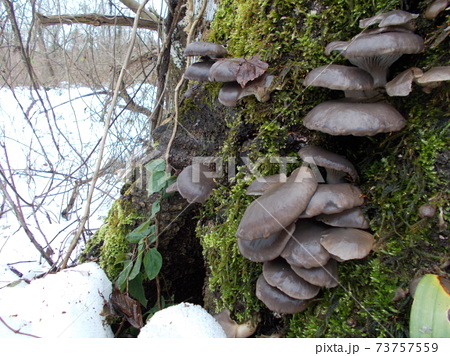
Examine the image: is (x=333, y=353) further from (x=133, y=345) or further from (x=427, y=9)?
(x=427, y=9)

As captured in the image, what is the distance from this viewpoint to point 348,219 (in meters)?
1.48

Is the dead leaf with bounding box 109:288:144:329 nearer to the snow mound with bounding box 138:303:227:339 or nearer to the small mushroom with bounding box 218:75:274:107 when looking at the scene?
the snow mound with bounding box 138:303:227:339

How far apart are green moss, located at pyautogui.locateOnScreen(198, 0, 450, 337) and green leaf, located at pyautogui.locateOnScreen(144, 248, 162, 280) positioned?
1.23 ft

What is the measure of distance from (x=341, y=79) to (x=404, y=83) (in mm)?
254

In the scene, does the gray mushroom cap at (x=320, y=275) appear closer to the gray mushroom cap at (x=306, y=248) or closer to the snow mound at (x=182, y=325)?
the gray mushroom cap at (x=306, y=248)

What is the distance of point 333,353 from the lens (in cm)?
134

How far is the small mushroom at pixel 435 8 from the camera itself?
1318mm

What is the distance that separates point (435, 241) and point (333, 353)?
Answer: 651mm

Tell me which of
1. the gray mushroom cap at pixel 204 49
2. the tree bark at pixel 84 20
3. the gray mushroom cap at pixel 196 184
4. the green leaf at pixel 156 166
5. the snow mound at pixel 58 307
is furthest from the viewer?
the tree bark at pixel 84 20

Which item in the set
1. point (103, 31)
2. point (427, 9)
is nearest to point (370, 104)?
point (427, 9)

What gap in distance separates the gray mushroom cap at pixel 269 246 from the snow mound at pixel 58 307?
3.26 feet

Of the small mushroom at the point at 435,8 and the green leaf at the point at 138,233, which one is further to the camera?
the green leaf at the point at 138,233

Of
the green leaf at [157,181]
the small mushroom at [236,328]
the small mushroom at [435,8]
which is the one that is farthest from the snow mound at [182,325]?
the small mushroom at [435,8]

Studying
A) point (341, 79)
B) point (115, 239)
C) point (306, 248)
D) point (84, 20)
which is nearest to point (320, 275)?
point (306, 248)
